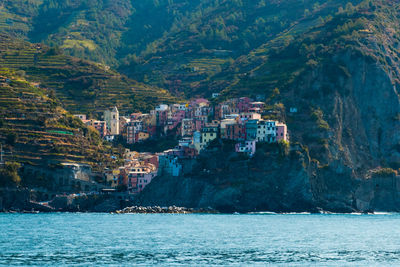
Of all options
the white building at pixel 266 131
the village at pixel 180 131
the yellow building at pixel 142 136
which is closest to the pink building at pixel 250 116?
the village at pixel 180 131

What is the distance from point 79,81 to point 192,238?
11142 cm

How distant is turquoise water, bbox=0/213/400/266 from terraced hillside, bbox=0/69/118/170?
19552 millimetres

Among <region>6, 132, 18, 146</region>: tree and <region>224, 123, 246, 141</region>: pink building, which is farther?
<region>224, 123, 246, 141</region>: pink building

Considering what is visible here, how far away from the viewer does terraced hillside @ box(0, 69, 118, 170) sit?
460 feet

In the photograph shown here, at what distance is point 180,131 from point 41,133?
3325 centimetres

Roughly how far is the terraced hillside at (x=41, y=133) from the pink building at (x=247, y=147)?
26.9 metres

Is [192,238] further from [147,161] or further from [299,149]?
[147,161]

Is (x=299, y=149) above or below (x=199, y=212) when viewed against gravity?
above

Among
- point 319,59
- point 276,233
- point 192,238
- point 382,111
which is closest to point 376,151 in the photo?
point 382,111

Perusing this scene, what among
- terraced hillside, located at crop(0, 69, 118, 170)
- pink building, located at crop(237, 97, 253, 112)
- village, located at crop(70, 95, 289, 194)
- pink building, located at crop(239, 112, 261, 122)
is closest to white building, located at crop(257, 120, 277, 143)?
village, located at crop(70, 95, 289, 194)

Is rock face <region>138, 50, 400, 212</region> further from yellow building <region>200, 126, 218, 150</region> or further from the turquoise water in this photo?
the turquoise water

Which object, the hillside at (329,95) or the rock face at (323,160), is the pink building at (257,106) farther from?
the rock face at (323,160)

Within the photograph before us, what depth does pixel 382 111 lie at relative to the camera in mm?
160500

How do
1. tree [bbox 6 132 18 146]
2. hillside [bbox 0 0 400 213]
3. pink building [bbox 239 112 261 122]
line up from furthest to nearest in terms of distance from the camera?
pink building [bbox 239 112 261 122], tree [bbox 6 132 18 146], hillside [bbox 0 0 400 213]
